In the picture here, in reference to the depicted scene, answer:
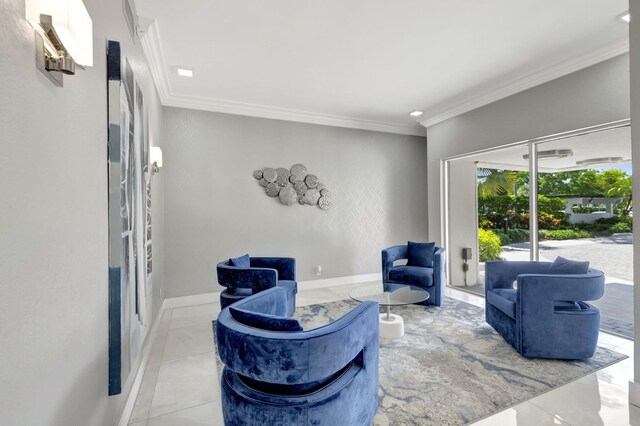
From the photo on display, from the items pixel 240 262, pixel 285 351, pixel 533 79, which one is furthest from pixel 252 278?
pixel 533 79

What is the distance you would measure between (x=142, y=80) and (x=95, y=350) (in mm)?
2180

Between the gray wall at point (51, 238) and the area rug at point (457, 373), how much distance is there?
1.59 m

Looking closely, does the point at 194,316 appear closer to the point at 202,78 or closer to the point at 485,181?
the point at 202,78

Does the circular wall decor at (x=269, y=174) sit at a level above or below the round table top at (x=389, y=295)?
above

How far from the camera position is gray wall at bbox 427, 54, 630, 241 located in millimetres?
2951

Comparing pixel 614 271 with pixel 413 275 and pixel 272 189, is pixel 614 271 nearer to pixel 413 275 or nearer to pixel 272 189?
pixel 413 275

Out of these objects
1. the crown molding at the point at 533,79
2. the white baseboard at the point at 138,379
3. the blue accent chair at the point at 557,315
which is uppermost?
the crown molding at the point at 533,79

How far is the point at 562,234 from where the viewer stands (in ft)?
11.7

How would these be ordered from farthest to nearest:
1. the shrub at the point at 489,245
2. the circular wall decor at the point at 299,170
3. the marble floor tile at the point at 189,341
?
the circular wall decor at the point at 299,170, the shrub at the point at 489,245, the marble floor tile at the point at 189,341

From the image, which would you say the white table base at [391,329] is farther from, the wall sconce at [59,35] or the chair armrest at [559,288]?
the wall sconce at [59,35]

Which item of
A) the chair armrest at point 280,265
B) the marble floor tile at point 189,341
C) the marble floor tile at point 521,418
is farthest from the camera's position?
the chair armrest at point 280,265

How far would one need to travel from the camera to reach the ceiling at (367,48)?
7.96 feet

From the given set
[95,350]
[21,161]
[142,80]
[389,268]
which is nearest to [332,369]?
[95,350]

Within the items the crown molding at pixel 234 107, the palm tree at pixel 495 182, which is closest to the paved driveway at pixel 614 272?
the palm tree at pixel 495 182
